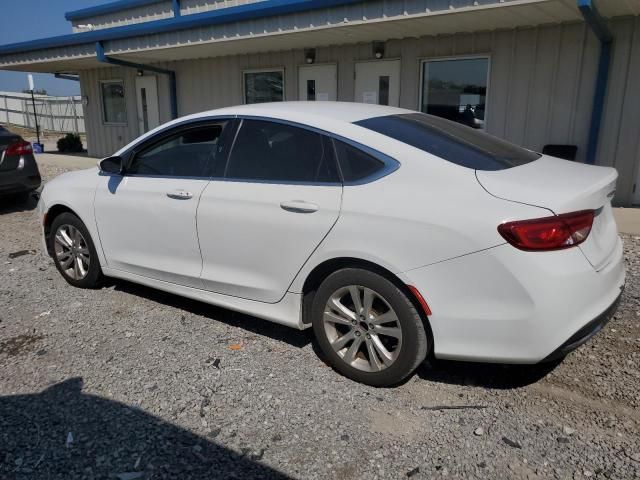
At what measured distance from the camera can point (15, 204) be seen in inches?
363

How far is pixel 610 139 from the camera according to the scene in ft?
25.7

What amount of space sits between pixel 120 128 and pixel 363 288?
46.3ft

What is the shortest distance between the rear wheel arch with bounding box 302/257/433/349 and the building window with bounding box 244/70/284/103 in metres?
8.86

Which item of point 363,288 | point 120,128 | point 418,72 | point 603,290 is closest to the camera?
point 603,290

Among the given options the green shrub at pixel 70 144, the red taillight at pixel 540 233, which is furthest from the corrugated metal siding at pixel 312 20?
the green shrub at pixel 70 144

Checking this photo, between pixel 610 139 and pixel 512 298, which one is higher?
pixel 610 139

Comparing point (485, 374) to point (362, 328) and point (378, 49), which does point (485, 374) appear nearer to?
point (362, 328)

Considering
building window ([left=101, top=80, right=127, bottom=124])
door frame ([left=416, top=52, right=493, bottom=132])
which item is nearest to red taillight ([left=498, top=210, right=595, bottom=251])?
door frame ([left=416, top=52, right=493, bottom=132])

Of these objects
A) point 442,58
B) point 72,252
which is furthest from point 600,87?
point 72,252

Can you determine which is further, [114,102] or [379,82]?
[114,102]

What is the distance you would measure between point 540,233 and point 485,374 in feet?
3.81

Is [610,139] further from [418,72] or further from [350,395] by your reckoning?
[350,395]

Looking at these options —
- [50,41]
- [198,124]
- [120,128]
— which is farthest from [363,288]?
[120,128]

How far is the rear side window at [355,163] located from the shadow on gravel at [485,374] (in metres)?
1.31
